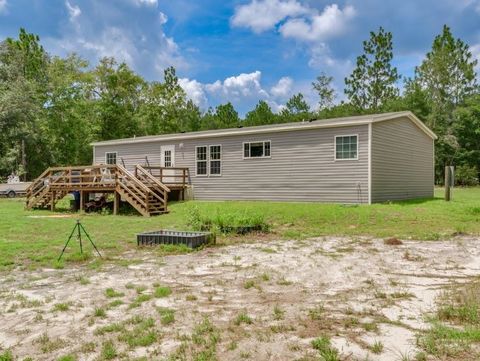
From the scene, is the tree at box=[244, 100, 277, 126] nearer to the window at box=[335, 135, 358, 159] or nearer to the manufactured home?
the manufactured home

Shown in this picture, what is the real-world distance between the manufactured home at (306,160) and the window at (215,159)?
4 centimetres

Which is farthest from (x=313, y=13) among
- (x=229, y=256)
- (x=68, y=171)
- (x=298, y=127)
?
(x=229, y=256)

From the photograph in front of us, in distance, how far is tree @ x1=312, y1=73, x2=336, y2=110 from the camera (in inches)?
2009

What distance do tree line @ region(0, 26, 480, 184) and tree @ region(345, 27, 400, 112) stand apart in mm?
86

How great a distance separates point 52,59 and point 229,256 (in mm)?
38037

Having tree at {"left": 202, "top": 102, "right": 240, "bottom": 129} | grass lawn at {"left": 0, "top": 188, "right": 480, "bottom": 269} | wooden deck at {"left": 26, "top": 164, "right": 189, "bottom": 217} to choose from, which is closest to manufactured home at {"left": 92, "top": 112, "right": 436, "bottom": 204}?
wooden deck at {"left": 26, "top": 164, "right": 189, "bottom": 217}

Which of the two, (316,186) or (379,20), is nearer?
(316,186)

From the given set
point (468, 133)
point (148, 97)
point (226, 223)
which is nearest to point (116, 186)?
point (226, 223)

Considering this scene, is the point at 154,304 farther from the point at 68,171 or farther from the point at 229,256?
the point at 68,171

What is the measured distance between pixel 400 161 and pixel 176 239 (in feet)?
38.4

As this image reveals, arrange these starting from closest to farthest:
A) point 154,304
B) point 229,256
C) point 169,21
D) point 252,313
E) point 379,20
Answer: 1. point 252,313
2. point 154,304
3. point 229,256
4. point 169,21
5. point 379,20

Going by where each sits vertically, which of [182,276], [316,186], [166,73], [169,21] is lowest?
[182,276]

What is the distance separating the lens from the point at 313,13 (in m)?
18.8

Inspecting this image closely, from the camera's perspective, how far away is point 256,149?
17.9m
